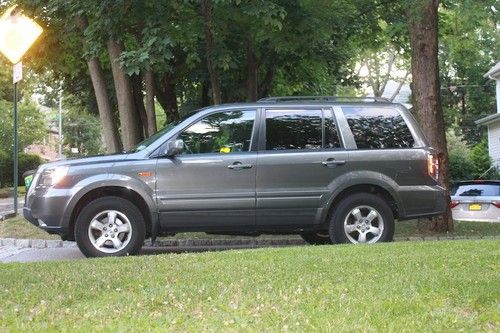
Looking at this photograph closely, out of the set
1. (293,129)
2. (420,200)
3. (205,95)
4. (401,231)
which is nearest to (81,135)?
(205,95)

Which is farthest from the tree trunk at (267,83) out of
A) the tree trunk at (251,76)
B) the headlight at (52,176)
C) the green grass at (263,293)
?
the green grass at (263,293)

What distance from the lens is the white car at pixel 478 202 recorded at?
472 inches

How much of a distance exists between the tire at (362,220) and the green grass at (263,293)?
179 centimetres

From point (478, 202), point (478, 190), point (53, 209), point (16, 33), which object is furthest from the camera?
point (16, 33)

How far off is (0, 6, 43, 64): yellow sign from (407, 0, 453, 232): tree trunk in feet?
26.8

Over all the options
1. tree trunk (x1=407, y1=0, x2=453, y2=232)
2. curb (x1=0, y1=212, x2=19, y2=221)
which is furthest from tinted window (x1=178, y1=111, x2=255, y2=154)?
curb (x1=0, y1=212, x2=19, y2=221)

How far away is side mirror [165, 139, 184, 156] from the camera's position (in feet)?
26.1

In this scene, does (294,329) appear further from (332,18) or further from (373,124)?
(332,18)

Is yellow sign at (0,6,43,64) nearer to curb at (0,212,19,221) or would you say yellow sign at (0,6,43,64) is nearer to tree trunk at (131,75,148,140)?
curb at (0,212,19,221)

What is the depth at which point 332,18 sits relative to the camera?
14.0m

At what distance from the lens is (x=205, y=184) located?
8164 millimetres

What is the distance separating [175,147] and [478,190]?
278 inches

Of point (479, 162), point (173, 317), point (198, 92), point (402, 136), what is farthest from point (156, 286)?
point (479, 162)

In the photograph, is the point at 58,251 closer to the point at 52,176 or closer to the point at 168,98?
the point at 52,176
